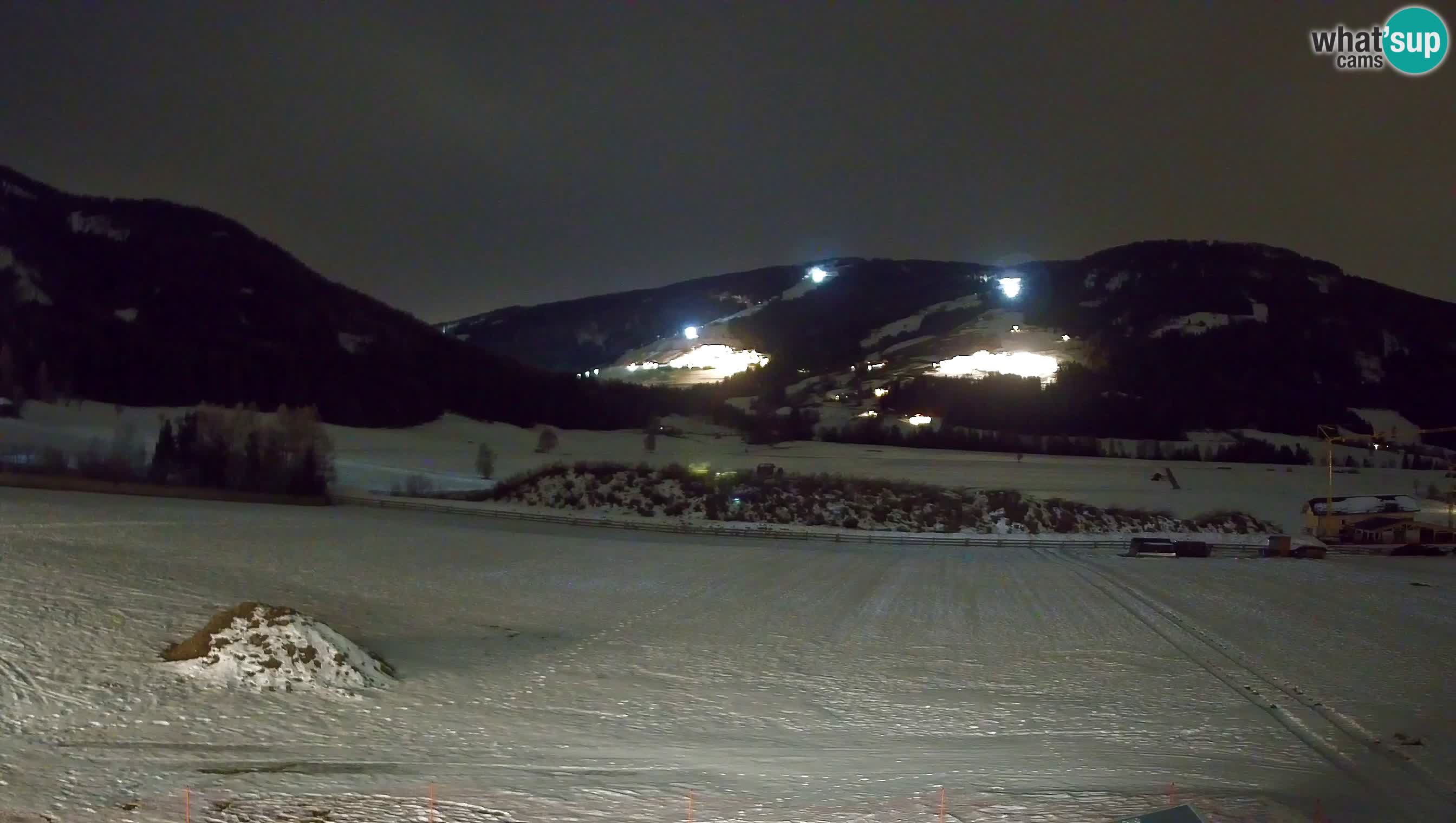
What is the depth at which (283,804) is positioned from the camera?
886cm

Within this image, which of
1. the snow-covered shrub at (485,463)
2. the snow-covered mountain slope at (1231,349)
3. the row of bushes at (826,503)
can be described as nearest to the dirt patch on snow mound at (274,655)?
the row of bushes at (826,503)

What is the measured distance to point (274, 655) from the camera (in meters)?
13.8

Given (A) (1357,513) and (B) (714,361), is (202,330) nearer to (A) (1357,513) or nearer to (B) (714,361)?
(B) (714,361)

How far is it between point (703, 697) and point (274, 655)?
6.26m

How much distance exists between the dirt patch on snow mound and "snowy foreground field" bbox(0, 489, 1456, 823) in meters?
0.45

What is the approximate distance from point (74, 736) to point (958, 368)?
485 feet

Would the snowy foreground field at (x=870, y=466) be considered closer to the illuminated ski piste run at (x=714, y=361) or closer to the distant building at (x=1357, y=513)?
the distant building at (x=1357, y=513)

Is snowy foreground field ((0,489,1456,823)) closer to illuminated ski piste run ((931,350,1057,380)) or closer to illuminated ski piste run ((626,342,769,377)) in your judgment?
illuminated ski piste run ((931,350,1057,380))

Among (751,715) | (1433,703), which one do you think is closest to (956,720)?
(751,715)

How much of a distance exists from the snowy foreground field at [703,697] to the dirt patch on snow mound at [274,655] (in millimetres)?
453

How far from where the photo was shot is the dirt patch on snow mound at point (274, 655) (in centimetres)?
1345

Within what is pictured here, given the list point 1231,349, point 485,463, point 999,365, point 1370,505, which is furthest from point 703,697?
point 1231,349

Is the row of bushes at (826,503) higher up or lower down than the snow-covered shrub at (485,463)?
lower down

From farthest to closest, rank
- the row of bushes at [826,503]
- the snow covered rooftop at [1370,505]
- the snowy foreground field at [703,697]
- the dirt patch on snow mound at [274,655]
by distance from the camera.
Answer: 1. the row of bushes at [826,503]
2. the snow covered rooftop at [1370,505]
3. the dirt patch on snow mound at [274,655]
4. the snowy foreground field at [703,697]
